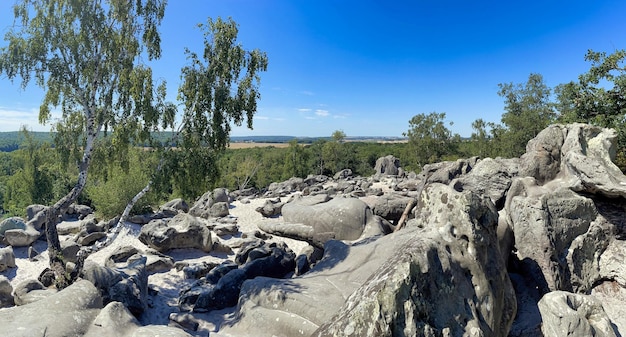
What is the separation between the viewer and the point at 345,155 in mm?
64938

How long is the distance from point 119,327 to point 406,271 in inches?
221

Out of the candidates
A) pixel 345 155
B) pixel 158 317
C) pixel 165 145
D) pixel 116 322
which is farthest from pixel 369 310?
pixel 345 155

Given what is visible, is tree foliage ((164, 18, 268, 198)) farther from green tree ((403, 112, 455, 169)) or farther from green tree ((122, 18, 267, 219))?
green tree ((403, 112, 455, 169))

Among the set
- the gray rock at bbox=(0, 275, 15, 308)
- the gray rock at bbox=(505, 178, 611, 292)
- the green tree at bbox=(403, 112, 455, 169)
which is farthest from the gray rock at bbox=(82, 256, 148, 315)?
the green tree at bbox=(403, 112, 455, 169)

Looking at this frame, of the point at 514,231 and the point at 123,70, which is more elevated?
the point at 123,70

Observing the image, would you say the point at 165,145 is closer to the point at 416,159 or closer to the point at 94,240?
the point at 94,240

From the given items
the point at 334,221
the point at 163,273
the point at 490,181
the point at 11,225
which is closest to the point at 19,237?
the point at 11,225

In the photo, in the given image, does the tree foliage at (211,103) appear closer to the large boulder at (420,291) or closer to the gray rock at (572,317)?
the large boulder at (420,291)

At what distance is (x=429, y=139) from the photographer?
53844 millimetres

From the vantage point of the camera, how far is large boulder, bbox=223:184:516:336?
13.4ft

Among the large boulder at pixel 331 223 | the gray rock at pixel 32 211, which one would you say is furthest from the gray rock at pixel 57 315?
the gray rock at pixel 32 211

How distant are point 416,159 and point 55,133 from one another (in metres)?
Result: 50.8

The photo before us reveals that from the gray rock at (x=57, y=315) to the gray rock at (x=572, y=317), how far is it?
27.1ft

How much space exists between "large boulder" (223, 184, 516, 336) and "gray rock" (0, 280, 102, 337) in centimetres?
285
